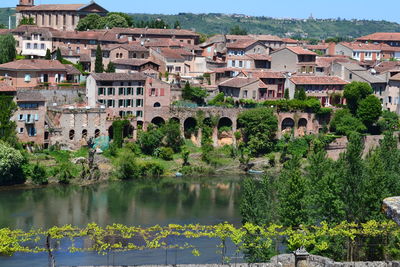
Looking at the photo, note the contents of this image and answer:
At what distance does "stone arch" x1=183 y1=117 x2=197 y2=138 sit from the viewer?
5722 cm

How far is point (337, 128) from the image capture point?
5728cm

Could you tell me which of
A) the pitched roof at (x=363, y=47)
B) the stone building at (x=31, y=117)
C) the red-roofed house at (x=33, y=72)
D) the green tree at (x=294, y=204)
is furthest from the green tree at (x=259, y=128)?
the pitched roof at (x=363, y=47)

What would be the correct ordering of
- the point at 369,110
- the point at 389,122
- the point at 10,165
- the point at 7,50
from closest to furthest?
the point at 10,165 < the point at 369,110 < the point at 389,122 < the point at 7,50

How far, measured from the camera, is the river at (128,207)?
33.0 meters

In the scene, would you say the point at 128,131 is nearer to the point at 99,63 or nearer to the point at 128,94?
the point at 128,94

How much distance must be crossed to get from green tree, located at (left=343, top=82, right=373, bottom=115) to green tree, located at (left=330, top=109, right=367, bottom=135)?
104cm

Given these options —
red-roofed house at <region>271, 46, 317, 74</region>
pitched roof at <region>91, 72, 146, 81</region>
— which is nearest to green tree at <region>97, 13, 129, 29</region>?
red-roofed house at <region>271, 46, 317, 74</region>

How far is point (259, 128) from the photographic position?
184 ft

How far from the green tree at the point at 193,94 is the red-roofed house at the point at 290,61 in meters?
8.66

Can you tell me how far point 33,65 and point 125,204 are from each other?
57.0 feet

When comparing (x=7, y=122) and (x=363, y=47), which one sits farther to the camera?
(x=363, y=47)

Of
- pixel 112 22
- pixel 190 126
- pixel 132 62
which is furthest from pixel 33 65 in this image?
pixel 112 22

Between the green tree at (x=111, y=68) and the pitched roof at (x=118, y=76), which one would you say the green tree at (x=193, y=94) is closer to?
the pitched roof at (x=118, y=76)

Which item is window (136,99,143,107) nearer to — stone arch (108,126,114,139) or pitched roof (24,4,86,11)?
stone arch (108,126,114,139)
